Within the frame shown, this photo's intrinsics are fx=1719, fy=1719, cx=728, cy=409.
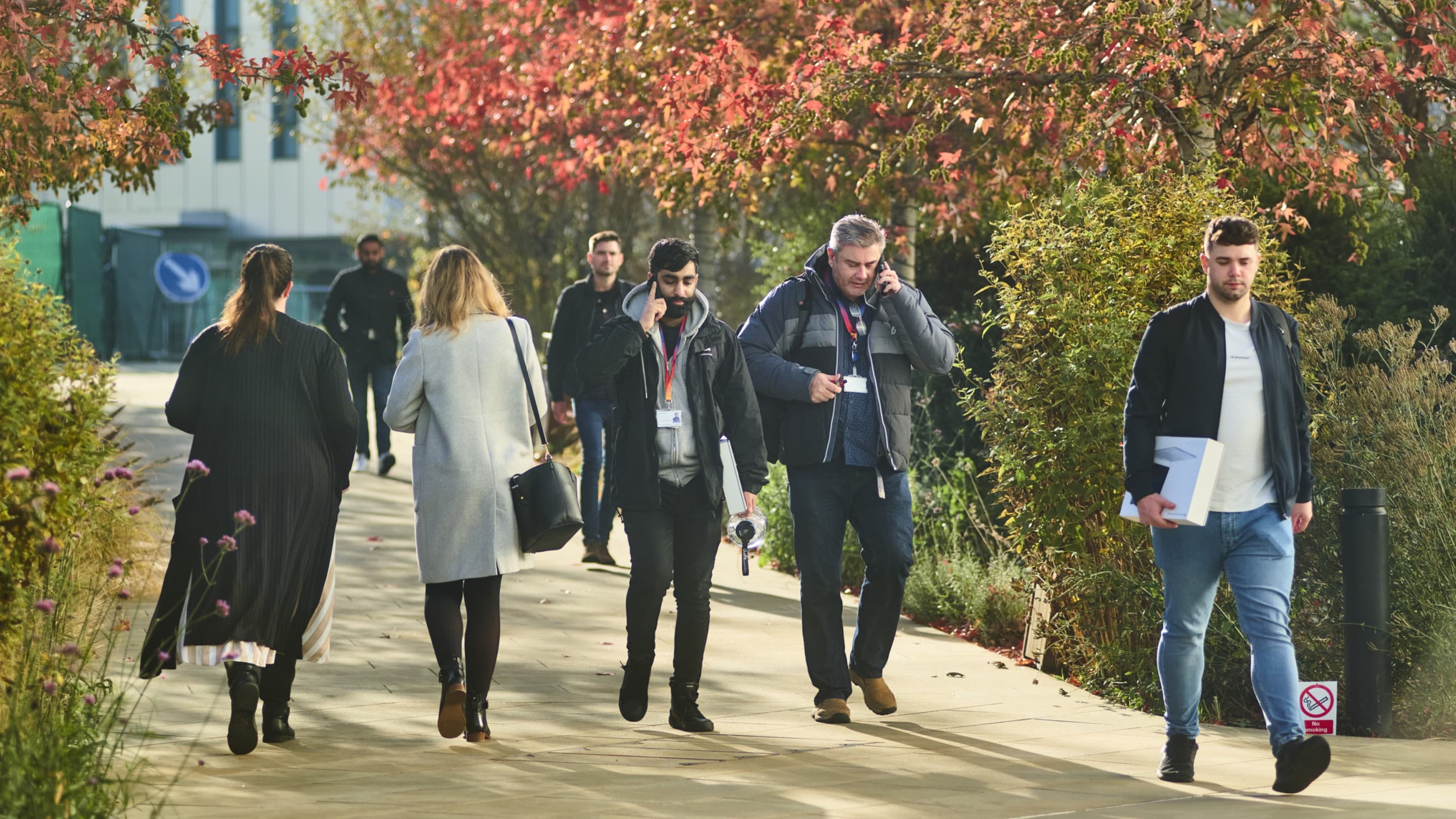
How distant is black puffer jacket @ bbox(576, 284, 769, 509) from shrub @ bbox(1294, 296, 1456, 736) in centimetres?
233

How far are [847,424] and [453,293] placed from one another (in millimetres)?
1624

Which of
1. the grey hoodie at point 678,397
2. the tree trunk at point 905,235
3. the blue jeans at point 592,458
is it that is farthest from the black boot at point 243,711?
the tree trunk at point 905,235

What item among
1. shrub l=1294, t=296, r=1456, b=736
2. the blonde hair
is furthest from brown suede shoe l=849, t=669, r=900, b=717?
the blonde hair

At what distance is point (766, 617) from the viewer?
929cm

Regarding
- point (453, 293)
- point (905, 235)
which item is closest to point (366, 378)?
point (905, 235)

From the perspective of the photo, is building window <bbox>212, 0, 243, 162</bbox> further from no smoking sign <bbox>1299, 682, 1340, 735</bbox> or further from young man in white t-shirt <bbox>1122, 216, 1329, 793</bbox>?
young man in white t-shirt <bbox>1122, 216, 1329, 793</bbox>

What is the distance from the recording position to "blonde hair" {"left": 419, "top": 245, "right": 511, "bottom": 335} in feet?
21.0

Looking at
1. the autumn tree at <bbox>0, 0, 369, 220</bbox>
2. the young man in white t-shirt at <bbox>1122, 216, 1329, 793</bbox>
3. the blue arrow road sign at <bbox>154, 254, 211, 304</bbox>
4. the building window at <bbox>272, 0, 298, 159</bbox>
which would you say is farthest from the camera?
the blue arrow road sign at <bbox>154, 254, 211, 304</bbox>

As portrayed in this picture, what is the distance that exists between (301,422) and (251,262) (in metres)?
0.62

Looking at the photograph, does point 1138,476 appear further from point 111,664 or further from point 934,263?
point 934,263

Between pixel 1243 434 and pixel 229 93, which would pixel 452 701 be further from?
pixel 229 93

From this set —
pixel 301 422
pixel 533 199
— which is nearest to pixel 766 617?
pixel 301 422

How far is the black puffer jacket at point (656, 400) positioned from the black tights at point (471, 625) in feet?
2.02

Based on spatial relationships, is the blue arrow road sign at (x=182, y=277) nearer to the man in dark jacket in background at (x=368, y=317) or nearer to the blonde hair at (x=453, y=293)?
the man in dark jacket in background at (x=368, y=317)
